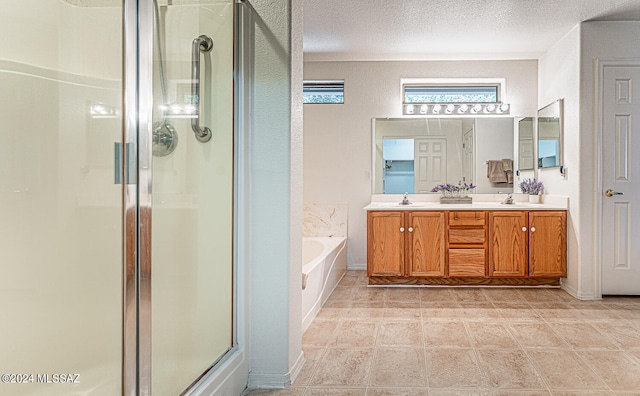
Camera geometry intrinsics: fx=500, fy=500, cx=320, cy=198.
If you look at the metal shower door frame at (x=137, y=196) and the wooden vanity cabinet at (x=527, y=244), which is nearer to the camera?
the metal shower door frame at (x=137, y=196)

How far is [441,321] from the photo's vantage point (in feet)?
A: 11.4

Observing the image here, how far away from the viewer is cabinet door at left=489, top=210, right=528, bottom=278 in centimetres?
457

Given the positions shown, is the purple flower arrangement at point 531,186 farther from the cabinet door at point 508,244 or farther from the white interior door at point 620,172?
the white interior door at point 620,172

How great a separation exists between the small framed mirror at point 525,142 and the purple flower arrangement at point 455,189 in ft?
1.89

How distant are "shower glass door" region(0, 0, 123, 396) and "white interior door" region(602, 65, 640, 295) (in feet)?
13.4

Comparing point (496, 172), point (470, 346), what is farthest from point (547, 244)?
point (470, 346)

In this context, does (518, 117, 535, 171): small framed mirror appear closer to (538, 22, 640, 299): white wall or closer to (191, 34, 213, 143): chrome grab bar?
(538, 22, 640, 299): white wall

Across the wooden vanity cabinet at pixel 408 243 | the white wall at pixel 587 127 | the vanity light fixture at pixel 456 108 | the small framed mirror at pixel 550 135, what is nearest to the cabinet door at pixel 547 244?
the white wall at pixel 587 127

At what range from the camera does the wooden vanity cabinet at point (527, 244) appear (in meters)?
4.52

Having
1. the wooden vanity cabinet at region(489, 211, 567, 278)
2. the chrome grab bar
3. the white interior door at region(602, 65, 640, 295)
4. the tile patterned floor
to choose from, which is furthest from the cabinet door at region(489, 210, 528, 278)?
the chrome grab bar

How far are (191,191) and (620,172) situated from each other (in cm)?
383

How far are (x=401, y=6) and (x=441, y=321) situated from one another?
7.95 feet

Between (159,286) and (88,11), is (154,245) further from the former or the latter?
(88,11)

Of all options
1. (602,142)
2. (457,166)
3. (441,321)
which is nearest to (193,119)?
(441,321)
